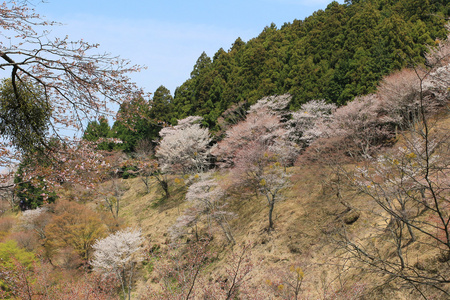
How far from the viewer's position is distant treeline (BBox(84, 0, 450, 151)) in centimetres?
2062

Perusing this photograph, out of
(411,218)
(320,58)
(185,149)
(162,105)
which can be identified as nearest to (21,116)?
(411,218)

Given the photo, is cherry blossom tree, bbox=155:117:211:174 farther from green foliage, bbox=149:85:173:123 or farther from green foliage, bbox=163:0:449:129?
green foliage, bbox=149:85:173:123

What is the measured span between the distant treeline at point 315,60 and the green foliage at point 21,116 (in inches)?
539

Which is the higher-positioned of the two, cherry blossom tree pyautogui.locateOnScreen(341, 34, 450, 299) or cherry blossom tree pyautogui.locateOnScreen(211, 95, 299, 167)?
cherry blossom tree pyautogui.locateOnScreen(211, 95, 299, 167)

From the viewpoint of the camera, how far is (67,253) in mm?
18188

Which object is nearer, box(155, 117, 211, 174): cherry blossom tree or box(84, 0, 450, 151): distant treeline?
box(84, 0, 450, 151): distant treeline

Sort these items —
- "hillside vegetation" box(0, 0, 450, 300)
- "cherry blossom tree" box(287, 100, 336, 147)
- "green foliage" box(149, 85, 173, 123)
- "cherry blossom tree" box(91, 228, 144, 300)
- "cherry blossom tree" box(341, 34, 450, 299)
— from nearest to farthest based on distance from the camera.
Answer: "cherry blossom tree" box(341, 34, 450, 299)
"hillside vegetation" box(0, 0, 450, 300)
"cherry blossom tree" box(91, 228, 144, 300)
"cherry blossom tree" box(287, 100, 336, 147)
"green foliage" box(149, 85, 173, 123)

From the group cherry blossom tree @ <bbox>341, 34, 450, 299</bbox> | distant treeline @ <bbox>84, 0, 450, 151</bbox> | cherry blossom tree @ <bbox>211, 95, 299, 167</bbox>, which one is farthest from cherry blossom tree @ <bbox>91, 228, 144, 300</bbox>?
cherry blossom tree @ <bbox>341, 34, 450, 299</bbox>

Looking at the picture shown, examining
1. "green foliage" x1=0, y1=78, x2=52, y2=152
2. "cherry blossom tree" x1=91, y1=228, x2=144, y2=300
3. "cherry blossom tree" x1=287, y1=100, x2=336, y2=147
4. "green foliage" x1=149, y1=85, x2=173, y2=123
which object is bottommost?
"cherry blossom tree" x1=91, y1=228, x2=144, y2=300

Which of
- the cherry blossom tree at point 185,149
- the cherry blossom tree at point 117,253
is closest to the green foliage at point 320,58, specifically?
the cherry blossom tree at point 185,149

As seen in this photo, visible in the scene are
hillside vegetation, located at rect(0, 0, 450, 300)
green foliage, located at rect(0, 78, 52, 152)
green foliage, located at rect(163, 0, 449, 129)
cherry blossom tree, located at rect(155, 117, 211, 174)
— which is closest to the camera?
green foliage, located at rect(0, 78, 52, 152)

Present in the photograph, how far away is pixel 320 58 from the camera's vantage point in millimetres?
26484

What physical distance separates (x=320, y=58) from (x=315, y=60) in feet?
1.62

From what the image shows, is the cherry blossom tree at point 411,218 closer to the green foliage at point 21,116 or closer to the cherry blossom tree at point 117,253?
the green foliage at point 21,116
